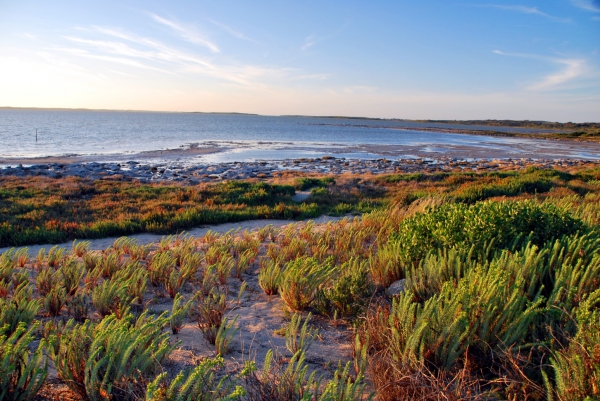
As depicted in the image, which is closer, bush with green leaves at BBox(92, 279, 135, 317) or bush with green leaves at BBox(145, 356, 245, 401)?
bush with green leaves at BBox(145, 356, 245, 401)

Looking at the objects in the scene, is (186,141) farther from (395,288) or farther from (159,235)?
(395,288)

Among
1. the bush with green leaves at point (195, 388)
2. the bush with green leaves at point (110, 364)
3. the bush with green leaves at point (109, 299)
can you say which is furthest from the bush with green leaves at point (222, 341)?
the bush with green leaves at point (109, 299)

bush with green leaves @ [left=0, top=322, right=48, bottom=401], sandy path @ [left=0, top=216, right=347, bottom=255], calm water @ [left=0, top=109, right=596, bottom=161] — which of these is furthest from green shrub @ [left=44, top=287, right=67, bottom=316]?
calm water @ [left=0, top=109, right=596, bottom=161]

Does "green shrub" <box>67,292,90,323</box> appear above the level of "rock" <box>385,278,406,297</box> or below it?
below

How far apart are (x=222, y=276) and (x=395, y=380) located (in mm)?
3053

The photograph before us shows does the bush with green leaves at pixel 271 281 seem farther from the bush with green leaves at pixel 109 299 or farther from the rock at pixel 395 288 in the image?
the bush with green leaves at pixel 109 299

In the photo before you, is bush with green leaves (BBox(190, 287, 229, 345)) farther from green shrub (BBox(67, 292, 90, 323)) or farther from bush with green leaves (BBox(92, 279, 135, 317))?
green shrub (BBox(67, 292, 90, 323))

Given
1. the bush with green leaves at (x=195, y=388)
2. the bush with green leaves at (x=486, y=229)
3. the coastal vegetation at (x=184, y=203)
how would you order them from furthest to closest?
the coastal vegetation at (x=184, y=203)
the bush with green leaves at (x=486, y=229)
the bush with green leaves at (x=195, y=388)

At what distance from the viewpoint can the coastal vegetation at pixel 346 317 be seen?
2439mm

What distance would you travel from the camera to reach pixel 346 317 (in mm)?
3877

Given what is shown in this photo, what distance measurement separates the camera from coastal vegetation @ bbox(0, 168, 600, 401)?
2.44 meters

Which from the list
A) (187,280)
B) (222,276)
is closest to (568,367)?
(222,276)

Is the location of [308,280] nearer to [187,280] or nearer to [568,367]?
[187,280]

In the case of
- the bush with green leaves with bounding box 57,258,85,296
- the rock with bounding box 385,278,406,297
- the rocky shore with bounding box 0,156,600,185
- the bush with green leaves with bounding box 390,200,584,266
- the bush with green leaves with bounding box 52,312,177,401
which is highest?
the bush with green leaves with bounding box 390,200,584,266
